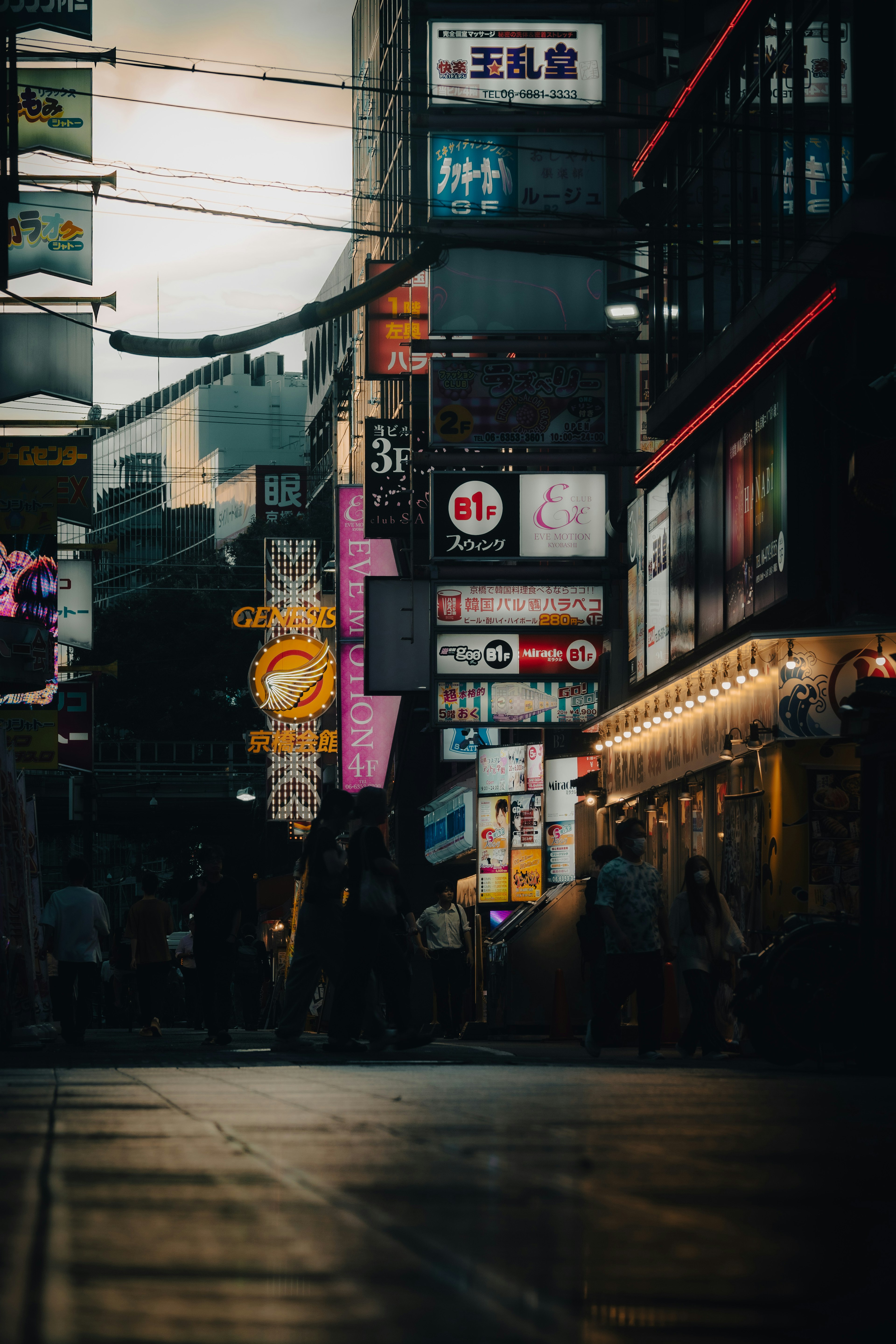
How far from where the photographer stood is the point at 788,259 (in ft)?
61.3

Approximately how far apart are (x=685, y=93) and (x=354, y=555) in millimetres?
18739

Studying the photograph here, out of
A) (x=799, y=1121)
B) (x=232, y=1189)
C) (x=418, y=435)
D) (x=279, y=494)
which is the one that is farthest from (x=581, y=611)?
(x=279, y=494)

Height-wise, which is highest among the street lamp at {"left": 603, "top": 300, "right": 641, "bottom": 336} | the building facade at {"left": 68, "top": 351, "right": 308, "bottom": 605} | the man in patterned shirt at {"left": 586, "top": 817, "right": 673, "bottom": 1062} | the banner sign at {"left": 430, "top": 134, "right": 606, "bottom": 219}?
the building facade at {"left": 68, "top": 351, "right": 308, "bottom": 605}

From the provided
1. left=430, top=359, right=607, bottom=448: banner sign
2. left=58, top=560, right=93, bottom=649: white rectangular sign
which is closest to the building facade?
left=58, top=560, right=93, bottom=649: white rectangular sign

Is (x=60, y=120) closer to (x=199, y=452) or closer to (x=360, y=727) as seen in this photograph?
(x=360, y=727)

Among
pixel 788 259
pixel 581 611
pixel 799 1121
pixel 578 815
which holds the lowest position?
pixel 799 1121

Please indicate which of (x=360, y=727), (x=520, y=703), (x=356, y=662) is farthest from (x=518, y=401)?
(x=360, y=727)

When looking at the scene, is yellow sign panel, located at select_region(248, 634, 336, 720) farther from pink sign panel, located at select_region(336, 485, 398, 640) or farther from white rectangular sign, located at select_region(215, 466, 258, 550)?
white rectangular sign, located at select_region(215, 466, 258, 550)

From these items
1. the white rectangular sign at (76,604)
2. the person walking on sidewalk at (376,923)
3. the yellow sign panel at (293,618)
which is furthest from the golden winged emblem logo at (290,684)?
the person walking on sidewalk at (376,923)

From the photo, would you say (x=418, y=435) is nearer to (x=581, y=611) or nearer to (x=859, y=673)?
(x=581, y=611)

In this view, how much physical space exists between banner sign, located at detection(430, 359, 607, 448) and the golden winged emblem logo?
63.5ft

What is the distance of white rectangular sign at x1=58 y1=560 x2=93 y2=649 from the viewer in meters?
44.3

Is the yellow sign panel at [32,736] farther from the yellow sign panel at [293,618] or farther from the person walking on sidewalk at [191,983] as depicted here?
the yellow sign panel at [293,618]

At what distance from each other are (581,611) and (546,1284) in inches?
941
